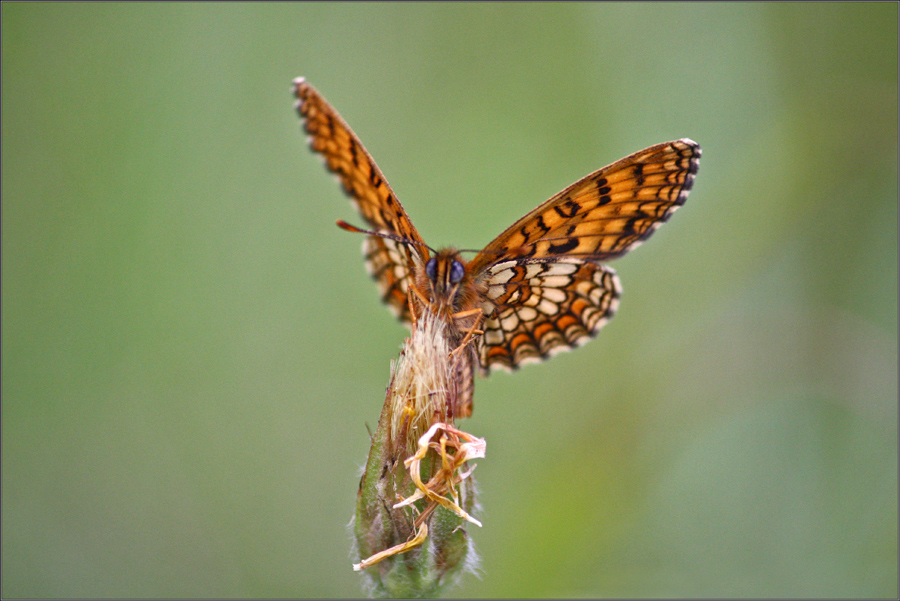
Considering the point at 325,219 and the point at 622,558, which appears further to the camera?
the point at 325,219

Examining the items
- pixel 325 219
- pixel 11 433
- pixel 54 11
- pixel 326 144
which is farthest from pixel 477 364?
pixel 54 11

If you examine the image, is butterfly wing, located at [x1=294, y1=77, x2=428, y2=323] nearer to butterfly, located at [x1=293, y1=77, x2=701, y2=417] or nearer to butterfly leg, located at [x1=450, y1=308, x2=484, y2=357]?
butterfly, located at [x1=293, y1=77, x2=701, y2=417]

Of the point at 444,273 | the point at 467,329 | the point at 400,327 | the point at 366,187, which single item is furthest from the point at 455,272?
the point at 400,327

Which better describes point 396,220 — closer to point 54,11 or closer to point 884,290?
point 884,290

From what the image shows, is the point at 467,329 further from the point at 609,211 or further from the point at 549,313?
the point at 609,211

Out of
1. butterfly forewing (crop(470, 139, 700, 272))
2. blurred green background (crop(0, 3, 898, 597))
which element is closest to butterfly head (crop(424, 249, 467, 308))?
butterfly forewing (crop(470, 139, 700, 272))
